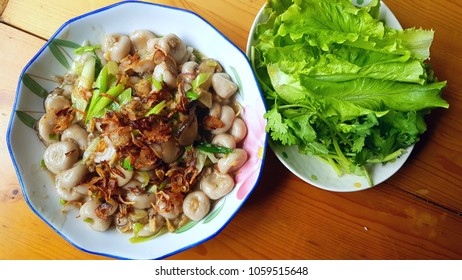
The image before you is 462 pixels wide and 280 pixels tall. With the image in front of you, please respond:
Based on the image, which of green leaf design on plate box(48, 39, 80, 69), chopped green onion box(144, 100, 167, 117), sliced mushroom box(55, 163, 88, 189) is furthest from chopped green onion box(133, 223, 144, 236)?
green leaf design on plate box(48, 39, 80, 69)

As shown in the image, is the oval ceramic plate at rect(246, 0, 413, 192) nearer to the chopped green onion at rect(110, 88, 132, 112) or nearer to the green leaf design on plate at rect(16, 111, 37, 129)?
the chopped green onion at rect(110, 88, 132, 112)

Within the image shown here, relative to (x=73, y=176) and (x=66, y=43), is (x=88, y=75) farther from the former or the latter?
(x=73, y=176)

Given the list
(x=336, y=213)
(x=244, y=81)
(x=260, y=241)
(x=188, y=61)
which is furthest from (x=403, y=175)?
(x=188, y=61)

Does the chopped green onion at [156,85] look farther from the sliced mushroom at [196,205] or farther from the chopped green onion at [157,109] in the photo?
the sliced mushroom at [196,205]

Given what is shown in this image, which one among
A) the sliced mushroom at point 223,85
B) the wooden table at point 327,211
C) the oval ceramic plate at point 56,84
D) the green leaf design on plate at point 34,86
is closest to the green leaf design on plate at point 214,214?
the oval ceramic plate at point 56,84

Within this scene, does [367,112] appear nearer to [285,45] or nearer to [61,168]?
[285,45]

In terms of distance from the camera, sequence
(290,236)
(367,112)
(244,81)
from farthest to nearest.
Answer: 1. (290,236)
2. (244,81)
3. (367,112)
